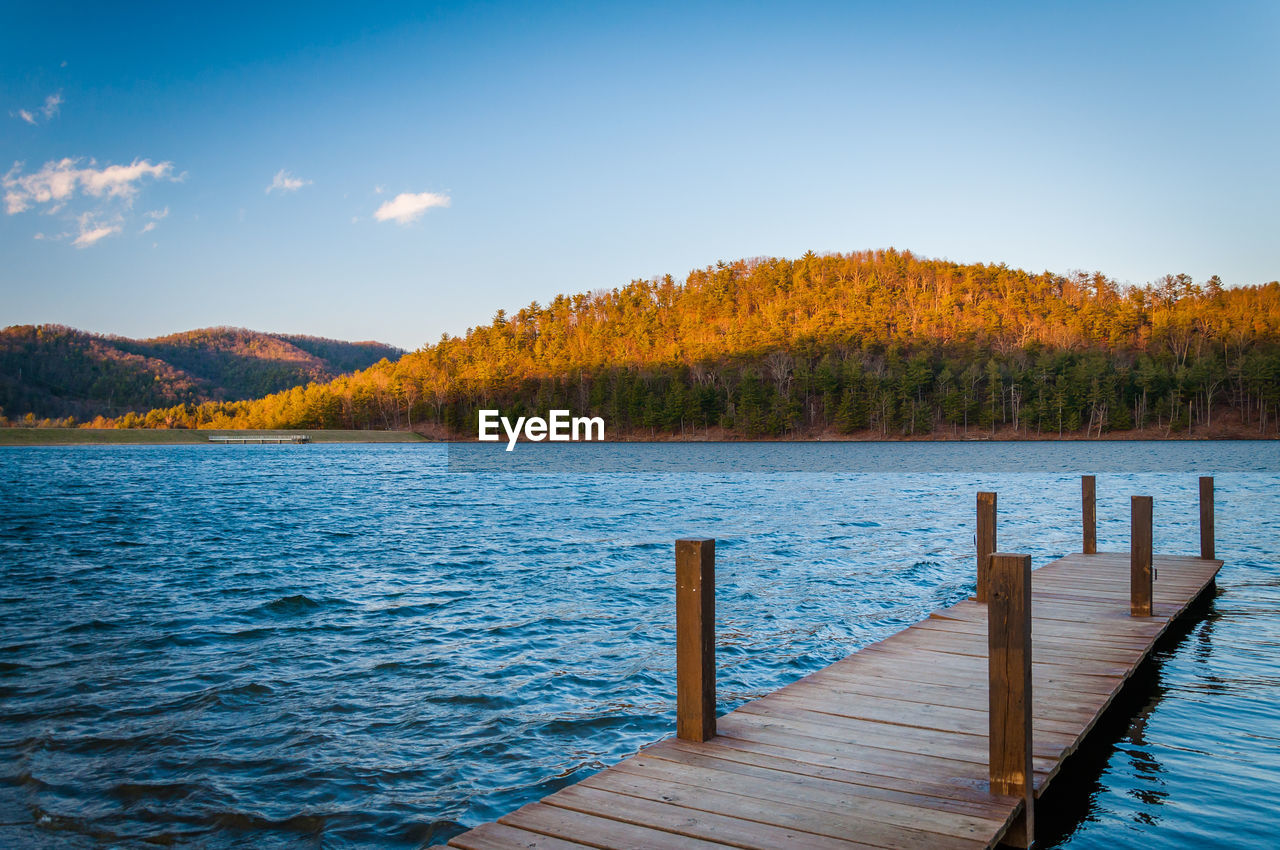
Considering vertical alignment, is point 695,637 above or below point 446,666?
above

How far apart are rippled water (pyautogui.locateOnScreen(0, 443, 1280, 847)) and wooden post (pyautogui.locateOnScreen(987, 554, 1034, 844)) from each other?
1102 mm

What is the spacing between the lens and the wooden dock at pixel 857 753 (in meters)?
3.81

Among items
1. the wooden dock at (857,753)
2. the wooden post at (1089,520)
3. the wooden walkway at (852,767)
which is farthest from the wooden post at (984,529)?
the wooden post at (1089,520)

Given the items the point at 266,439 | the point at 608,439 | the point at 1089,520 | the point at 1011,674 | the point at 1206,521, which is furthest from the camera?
the point at 266,439

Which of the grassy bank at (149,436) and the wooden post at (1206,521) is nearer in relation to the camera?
the wooden post at (1206,521)

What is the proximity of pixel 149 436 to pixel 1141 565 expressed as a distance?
143m

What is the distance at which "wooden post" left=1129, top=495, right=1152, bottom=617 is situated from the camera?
8.89 meters

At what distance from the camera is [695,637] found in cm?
493

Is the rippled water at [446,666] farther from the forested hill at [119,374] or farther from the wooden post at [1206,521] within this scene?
the forested hill at [119,374]

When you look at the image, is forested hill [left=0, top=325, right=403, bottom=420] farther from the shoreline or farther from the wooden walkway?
the wooden walkway

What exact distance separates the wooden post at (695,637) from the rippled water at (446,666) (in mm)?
1383

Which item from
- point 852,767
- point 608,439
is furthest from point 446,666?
point 608,439

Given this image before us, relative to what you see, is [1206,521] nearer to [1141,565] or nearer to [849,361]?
[1141,565]

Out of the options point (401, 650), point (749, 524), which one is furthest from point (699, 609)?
point (749, 524)
